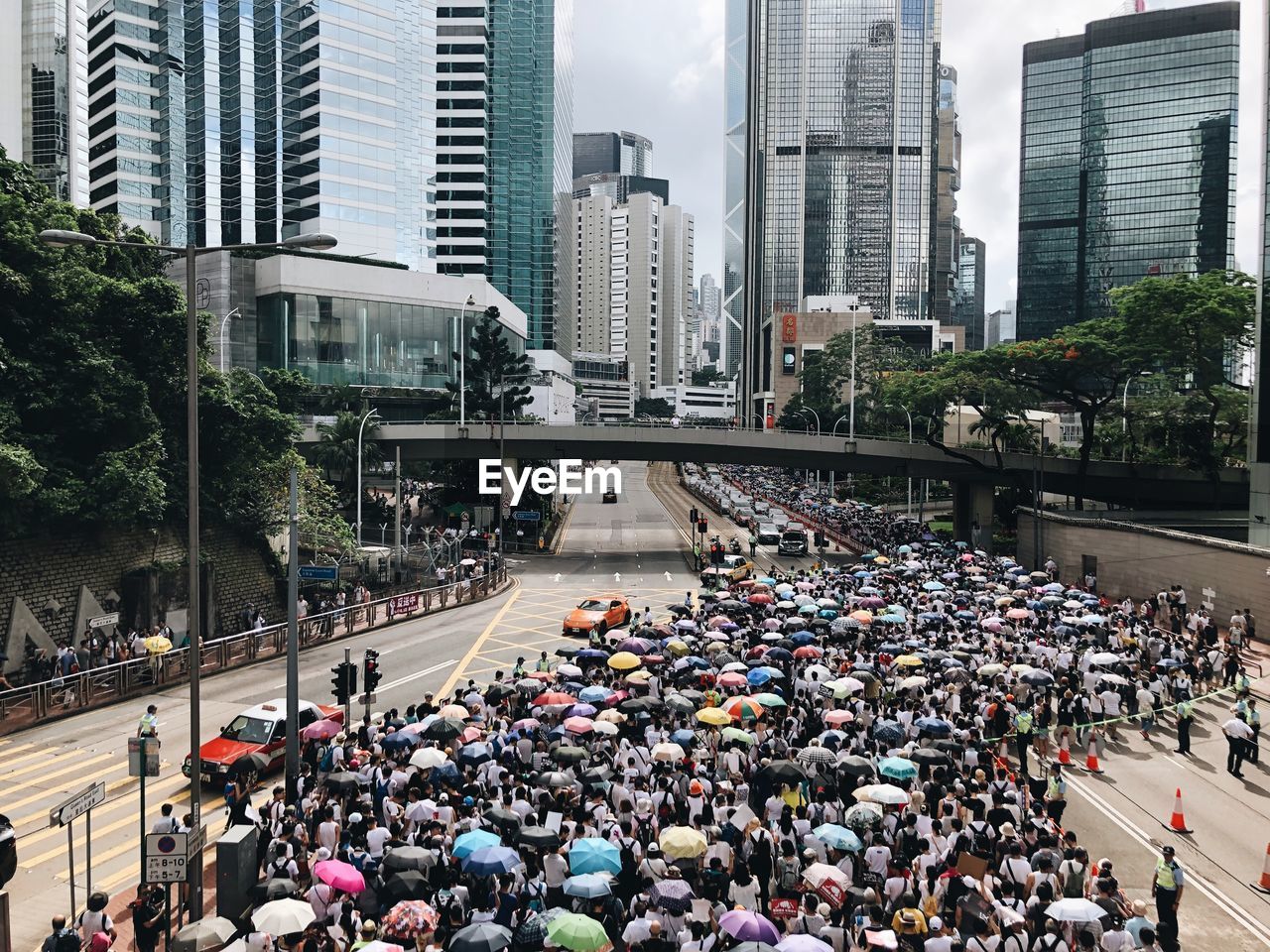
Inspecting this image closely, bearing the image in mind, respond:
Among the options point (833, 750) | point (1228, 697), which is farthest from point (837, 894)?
point (1228, 697)

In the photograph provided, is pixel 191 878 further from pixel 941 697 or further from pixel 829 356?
pixel 829 356

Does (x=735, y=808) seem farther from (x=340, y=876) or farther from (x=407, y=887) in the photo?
(x=340, y=876)

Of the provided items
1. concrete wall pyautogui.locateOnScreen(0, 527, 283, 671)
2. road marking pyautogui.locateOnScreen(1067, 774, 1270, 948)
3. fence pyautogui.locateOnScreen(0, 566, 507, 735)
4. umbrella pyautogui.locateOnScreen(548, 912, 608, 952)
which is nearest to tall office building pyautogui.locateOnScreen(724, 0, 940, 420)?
fence pyautogui.locateOnScreen(0, 566, 507, 735)

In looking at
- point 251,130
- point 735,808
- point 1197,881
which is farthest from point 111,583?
point 251,130

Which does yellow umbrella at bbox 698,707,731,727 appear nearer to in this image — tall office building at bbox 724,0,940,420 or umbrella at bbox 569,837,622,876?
umbrella at bbox 569,837,622,876

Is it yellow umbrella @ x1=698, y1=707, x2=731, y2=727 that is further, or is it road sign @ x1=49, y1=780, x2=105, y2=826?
yellow umbrella @ x1=698, y1=707, x2=731, y2=727

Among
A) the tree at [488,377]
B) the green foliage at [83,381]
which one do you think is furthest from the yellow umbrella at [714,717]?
the tree at [488,377]
